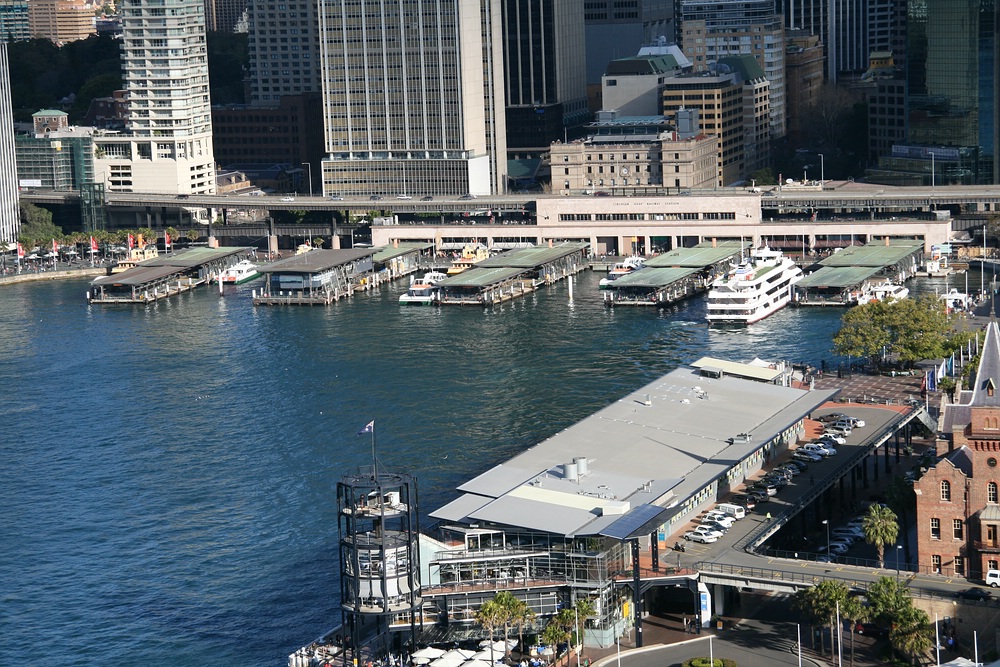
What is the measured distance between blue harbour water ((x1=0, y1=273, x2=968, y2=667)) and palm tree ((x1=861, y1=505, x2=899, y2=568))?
22.5 meters

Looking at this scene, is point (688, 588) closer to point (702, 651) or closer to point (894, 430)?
point (702, 651)

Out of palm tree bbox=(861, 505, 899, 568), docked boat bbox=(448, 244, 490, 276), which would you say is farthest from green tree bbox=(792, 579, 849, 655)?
docked boat bbox=(448, 244, 490, 276)

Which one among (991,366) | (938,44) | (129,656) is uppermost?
(938,44)

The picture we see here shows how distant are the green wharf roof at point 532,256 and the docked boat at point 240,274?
864 inches

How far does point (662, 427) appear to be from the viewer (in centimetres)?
9588

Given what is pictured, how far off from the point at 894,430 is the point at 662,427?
14.3 metres

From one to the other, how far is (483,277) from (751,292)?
26.7 m

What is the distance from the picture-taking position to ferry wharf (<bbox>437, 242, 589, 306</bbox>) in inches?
6245

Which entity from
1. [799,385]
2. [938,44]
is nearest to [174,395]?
[799,385]

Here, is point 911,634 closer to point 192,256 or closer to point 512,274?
point 512,274

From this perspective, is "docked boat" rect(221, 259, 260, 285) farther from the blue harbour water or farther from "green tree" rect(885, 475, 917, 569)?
"green tree" rect(885, 475, 917, 569)

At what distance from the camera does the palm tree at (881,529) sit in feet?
262

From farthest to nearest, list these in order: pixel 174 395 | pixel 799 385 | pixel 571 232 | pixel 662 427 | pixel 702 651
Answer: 1. pixel 571 232
2. pixel 174 395
3. pixel 799 385
4. pixel 662 427
5. pixel 702 651

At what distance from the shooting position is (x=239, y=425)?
116375 millimetres
